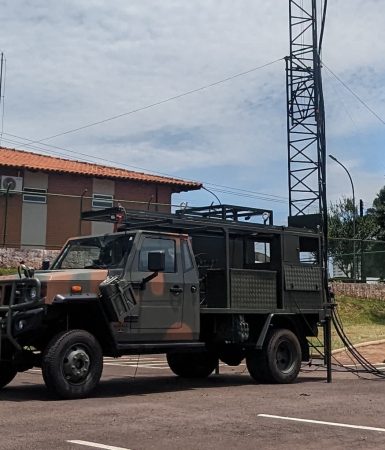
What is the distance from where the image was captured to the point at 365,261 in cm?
3164

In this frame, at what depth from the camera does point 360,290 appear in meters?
29.3

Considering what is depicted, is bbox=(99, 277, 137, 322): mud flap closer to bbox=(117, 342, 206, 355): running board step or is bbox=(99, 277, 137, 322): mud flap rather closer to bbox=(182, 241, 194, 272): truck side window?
bbox=(117, 342, 206, 355): running board step

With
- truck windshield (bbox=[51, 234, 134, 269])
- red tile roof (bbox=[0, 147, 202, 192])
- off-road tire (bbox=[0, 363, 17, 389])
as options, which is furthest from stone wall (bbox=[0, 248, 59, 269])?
off-road tire (bbox=[0, 363, 17, 389])

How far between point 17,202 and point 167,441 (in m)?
19.2

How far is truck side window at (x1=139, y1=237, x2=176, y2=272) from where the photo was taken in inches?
416

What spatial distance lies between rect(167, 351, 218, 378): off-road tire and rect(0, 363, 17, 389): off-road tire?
3414mm

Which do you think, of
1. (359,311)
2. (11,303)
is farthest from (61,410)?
(359,311)

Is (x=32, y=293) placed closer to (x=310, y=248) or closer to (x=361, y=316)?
(x=310, y=248)

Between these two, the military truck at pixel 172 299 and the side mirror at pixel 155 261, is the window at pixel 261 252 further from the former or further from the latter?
the side mirror at pixel 155 261

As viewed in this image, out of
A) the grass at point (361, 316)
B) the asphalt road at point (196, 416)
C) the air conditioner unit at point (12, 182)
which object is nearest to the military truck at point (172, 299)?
the asphalt road at point (196, 416)

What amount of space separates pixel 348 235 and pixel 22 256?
3304 centimetres

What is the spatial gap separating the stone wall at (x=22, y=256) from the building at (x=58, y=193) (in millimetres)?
674

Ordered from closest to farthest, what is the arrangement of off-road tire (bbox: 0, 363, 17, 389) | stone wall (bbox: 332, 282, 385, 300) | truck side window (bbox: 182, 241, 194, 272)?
off-road tire (bbox: 0, 363, 17, 389) < truck side window (bbox: 182, 241, 194, 272) < stone wall (bbox: 332, 282, 385, 300)

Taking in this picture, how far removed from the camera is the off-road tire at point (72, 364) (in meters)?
9.35
